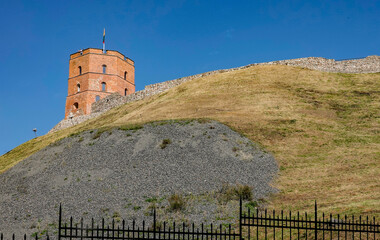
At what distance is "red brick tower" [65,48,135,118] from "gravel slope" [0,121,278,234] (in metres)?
31.7

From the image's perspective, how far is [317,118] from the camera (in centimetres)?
3247

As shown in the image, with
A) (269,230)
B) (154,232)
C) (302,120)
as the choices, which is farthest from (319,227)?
(302,120)

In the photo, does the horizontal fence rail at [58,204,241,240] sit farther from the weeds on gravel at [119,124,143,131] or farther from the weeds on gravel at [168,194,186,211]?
the weeds on gravel at [119,124,143,131]

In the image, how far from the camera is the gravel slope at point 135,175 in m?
17.3

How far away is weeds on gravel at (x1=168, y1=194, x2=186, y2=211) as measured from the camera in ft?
55.3

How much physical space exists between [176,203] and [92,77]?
1823 inches

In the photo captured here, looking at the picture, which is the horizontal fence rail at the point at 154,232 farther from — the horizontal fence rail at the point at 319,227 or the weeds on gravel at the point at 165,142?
the weeds on gravel at the point at 165,142

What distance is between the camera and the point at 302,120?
31484 mm

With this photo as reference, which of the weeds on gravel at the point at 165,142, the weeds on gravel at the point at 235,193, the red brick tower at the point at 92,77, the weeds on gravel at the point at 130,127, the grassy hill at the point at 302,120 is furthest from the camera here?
the red brick tower at the point at 92,77

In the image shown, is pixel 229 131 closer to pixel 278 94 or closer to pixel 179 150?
pixel 179 150

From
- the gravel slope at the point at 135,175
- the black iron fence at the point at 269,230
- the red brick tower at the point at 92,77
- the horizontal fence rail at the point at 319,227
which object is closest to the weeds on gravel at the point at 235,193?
the gravel slope at the point at 135,175

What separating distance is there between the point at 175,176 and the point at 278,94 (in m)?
20.8

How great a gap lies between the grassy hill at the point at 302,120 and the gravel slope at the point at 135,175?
74.3 inches

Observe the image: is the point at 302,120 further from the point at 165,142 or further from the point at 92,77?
the point at 92,77
